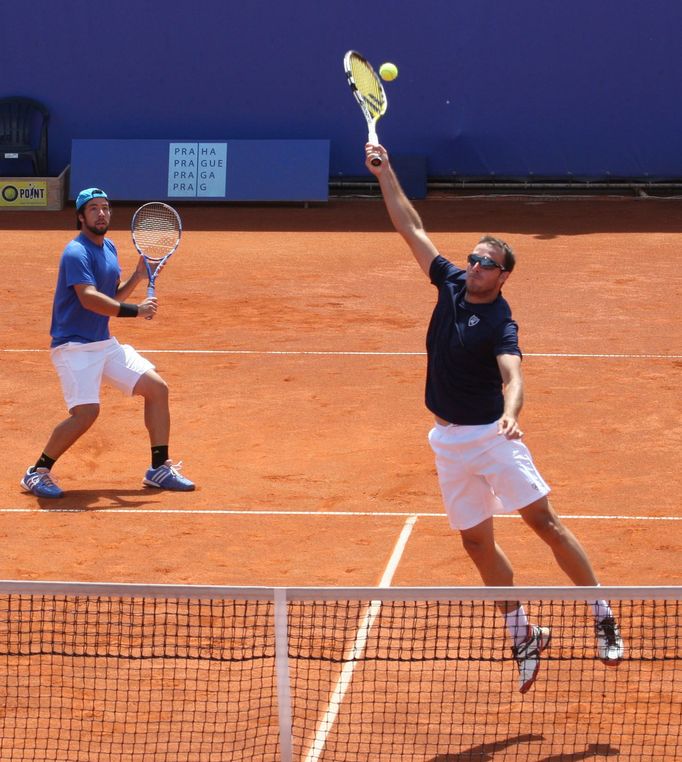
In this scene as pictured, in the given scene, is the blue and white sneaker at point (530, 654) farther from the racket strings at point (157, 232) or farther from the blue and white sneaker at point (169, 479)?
the racket strings at point (157, 232)

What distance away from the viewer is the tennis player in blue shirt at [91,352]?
8.45 meters

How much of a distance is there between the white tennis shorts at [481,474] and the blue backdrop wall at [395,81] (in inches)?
649

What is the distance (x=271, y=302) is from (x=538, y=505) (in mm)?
9444

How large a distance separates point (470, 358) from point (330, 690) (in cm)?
159

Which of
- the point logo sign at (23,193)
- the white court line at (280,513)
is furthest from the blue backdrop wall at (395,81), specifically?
the white court line at (280,513)

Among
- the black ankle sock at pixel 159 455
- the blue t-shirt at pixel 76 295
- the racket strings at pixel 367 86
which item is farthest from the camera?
the black ankle sock at pixel 159 455

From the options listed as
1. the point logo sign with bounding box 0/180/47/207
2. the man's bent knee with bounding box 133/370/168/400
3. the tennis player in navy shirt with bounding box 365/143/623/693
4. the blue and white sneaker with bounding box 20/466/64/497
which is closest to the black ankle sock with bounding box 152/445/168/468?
the man's bent knee with bounding box 133/370/168/400

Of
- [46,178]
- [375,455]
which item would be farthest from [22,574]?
[46,178]

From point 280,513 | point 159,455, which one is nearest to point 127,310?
point 159,455

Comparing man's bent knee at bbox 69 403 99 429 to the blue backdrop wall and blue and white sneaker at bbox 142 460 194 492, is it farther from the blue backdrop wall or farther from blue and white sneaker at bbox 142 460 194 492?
the blue backdrop wall

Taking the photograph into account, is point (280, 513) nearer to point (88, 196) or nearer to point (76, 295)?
point (76, 295)

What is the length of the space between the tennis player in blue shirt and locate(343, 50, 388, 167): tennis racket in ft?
6.59

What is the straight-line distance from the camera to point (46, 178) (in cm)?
2181

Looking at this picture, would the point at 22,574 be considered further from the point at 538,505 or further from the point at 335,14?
the point at 335,14
